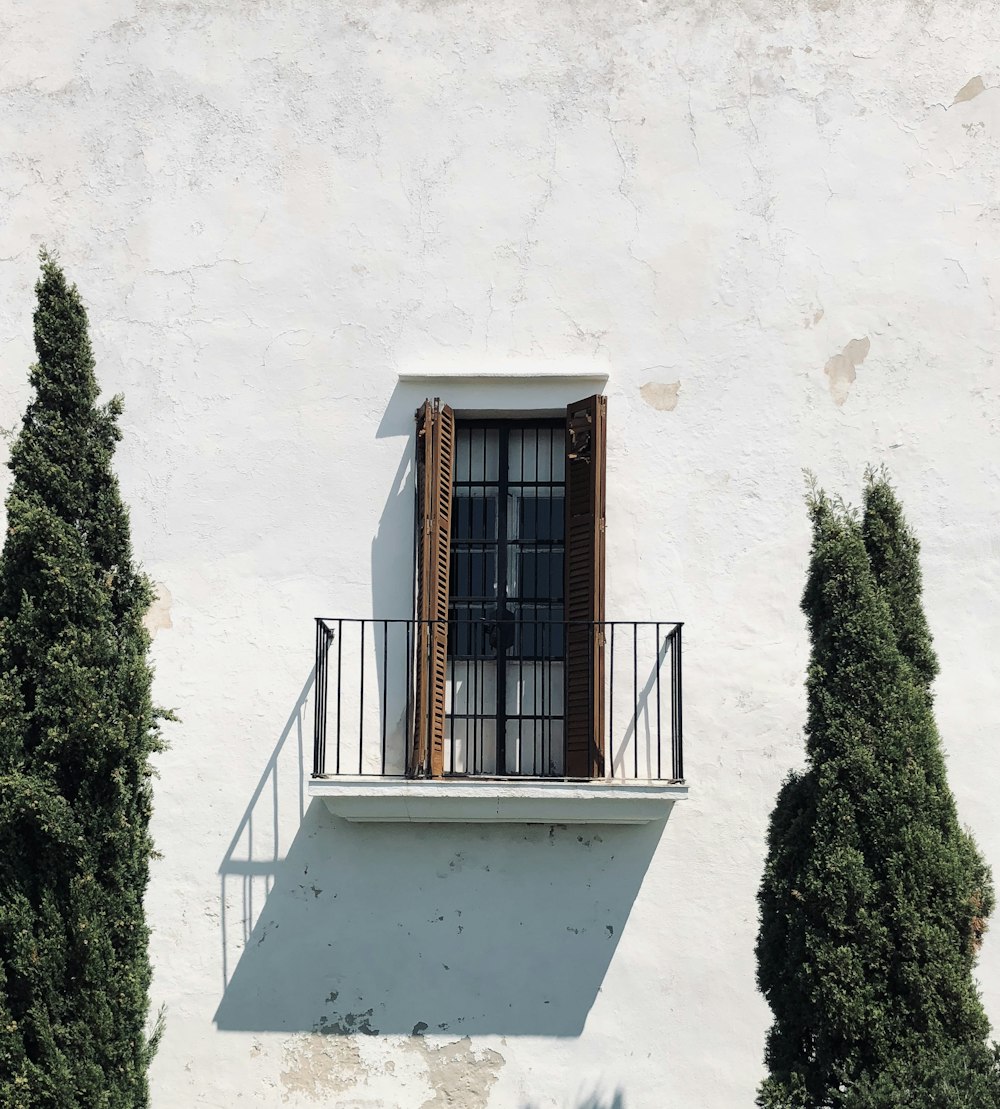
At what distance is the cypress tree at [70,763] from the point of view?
251 inches

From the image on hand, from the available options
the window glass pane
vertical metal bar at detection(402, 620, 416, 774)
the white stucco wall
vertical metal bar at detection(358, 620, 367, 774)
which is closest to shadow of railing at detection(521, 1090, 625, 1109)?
the white stucco wall

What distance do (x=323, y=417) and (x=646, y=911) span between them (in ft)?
9.87

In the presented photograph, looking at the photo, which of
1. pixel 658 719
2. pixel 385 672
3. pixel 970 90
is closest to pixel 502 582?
pixel 385 672

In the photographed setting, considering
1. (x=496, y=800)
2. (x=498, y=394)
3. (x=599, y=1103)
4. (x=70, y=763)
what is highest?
(x=498, y=394)

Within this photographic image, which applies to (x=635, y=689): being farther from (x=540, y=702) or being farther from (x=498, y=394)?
(x=498, y=394)

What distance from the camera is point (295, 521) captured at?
7898mm

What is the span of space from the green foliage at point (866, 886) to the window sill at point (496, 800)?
0.89 m

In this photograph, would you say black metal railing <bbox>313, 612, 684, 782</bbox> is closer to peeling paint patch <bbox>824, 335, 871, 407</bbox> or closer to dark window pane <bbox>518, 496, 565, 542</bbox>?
dark window pane <bbox>518, 496, 565, 542</bbox>

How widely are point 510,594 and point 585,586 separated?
19.4 inches

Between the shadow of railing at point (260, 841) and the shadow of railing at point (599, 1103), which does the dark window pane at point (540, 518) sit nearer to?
the shadow of railing at point (260, 841)

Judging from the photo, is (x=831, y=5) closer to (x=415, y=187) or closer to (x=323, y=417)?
(x=415, y=187)

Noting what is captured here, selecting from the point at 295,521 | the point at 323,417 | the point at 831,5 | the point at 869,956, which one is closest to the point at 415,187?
the point at 323,417

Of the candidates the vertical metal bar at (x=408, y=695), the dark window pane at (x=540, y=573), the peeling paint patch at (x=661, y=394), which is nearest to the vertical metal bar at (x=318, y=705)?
the vertical metal bar at (x=408, y=695)

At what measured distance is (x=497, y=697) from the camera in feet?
25.9
